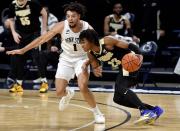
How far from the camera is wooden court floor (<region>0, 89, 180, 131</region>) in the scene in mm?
7016

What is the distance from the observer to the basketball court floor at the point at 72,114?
7.02 metres

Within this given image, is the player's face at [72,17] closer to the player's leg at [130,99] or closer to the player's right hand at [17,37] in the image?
the player's leg at [130,99]

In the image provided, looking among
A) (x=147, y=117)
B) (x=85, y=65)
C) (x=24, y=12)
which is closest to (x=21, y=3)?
(x=24, y=12)

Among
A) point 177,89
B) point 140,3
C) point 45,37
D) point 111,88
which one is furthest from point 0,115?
point 140,3

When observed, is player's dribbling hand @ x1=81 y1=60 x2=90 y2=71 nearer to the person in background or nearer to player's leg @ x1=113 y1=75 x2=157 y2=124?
player's leg @ x1=113 y1=75 x2=157 y2=124

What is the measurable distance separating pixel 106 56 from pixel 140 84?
576cm

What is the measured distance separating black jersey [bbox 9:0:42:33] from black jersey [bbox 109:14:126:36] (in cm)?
265

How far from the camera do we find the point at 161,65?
1424 cm

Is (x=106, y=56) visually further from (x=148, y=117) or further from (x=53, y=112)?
(x=53, y=112)

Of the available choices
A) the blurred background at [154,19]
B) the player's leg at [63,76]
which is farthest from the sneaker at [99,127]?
the blurred background at [154,19]

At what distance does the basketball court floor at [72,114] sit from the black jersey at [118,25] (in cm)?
251

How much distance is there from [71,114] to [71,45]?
1180 mm

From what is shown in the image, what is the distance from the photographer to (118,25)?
12.9 m

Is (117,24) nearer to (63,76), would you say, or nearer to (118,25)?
(118,25)
